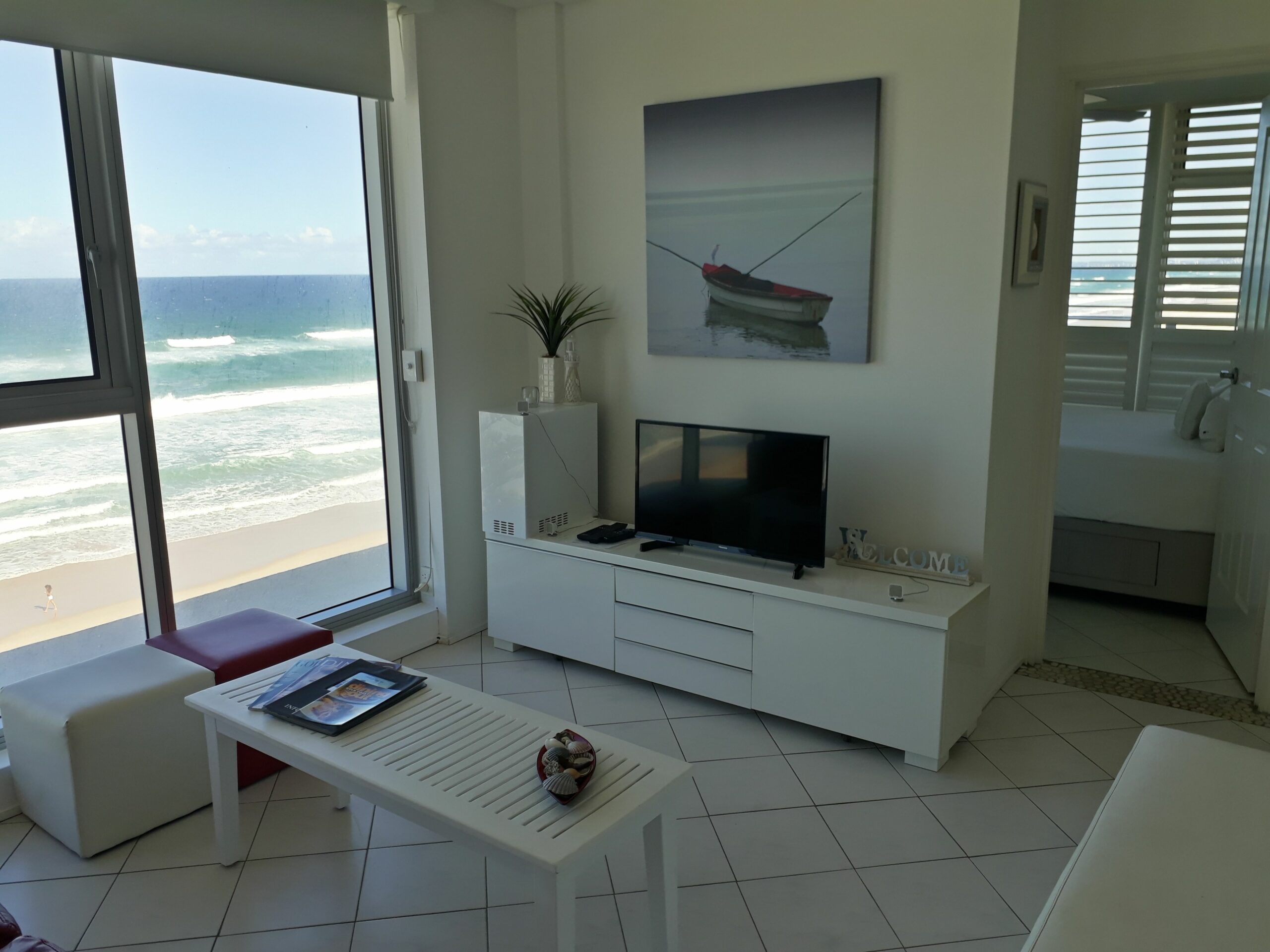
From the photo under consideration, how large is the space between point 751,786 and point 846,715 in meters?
0.41

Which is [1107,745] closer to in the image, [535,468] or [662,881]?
[662,881]

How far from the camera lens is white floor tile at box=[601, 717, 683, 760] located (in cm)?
310

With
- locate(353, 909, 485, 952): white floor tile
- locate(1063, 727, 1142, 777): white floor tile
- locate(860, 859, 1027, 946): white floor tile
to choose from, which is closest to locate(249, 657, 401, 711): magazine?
locate(353, 909, 485, 952): white floor tile

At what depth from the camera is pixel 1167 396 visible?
589 cm

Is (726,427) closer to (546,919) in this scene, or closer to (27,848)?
(546,919)

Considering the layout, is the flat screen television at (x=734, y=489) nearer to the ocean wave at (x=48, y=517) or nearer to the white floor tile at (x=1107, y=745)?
the white floor tile at (x=1107, y=745)

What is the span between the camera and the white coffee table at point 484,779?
5.80 feet

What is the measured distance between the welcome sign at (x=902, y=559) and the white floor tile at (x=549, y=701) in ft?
3.58

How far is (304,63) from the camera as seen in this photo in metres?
3.23

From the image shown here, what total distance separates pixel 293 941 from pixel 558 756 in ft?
2.85

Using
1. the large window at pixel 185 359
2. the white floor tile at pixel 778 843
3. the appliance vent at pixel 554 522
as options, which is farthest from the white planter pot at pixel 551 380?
the white floor tile at pixel 778 843

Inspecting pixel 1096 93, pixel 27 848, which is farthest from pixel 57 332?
pixel 1096 93

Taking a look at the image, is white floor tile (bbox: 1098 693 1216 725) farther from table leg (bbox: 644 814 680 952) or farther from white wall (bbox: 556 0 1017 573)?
table leg (bbox: 644 814 680 952)

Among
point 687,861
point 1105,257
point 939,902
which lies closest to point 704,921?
point 687,861
